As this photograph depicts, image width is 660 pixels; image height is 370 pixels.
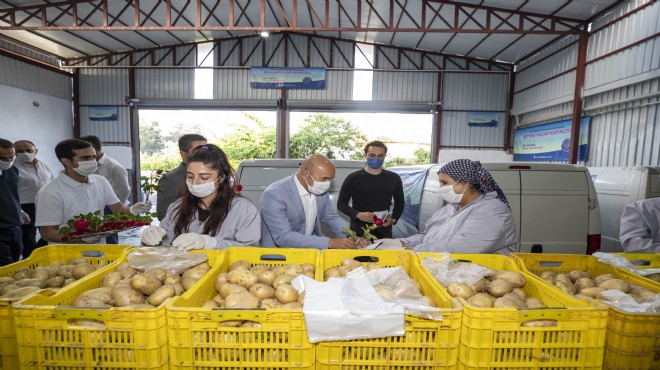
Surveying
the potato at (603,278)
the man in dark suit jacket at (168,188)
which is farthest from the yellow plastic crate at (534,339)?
the man in dark suit jacket at (168,188)

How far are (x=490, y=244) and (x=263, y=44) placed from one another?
14.5 metres

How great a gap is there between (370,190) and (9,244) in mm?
4305

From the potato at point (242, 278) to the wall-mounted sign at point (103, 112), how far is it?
16954mm

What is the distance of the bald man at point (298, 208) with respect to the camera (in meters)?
3.09

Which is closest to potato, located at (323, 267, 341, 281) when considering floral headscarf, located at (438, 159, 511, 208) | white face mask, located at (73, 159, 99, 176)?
floral headscarf, located at (438, 159, 511, 208)

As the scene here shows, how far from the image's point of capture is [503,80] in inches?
585

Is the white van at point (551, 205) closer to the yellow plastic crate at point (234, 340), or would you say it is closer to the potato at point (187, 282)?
the potato at point (187, 282)

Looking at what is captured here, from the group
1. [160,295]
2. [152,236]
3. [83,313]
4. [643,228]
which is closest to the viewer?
[83,313]

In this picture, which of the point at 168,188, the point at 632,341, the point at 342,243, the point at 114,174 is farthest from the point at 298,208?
the point at 114,174

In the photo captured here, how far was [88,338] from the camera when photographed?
1251 mm

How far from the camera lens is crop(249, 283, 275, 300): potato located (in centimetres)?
173

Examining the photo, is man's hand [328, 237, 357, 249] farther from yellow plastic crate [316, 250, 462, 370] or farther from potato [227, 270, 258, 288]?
yellow plastic crate [316, 250, 462, 370]

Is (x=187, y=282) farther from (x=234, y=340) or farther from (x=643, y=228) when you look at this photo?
(x=643, y=228)

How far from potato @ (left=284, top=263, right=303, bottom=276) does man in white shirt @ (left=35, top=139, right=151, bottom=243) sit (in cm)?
247
